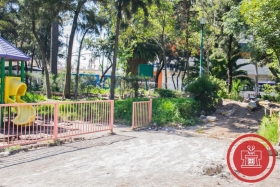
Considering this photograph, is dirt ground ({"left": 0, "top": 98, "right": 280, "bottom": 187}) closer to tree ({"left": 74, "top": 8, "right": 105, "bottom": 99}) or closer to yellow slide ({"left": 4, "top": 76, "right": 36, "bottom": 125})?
yellow slide ({"left": 4, "top": 76, "right": 36, "bottom": 125})

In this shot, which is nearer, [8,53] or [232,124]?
[8,53]

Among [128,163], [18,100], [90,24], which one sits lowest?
[128,163]

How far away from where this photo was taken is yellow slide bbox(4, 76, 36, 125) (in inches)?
354

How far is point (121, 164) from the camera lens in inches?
223

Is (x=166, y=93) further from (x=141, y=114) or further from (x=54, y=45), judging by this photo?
(x=54, y=45)

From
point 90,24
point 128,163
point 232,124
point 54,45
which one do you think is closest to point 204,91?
point 232,124

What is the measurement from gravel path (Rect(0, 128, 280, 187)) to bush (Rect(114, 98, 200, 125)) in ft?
9.03

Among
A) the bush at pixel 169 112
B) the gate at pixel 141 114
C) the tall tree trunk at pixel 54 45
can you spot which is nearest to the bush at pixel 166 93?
the bush at pixel 169 112

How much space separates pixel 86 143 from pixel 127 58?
1607cm

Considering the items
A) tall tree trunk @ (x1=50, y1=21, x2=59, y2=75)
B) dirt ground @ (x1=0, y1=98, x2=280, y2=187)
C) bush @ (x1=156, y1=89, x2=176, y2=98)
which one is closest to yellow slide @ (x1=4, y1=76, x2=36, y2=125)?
dirt ground @ (x1=0, y1=98, x2=280, y2=187)

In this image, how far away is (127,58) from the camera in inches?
910

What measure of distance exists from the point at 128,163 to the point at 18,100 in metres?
6.54

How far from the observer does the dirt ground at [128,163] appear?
4.63m

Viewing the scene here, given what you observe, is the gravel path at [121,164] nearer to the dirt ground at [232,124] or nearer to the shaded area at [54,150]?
the shaded area at [54,150]
